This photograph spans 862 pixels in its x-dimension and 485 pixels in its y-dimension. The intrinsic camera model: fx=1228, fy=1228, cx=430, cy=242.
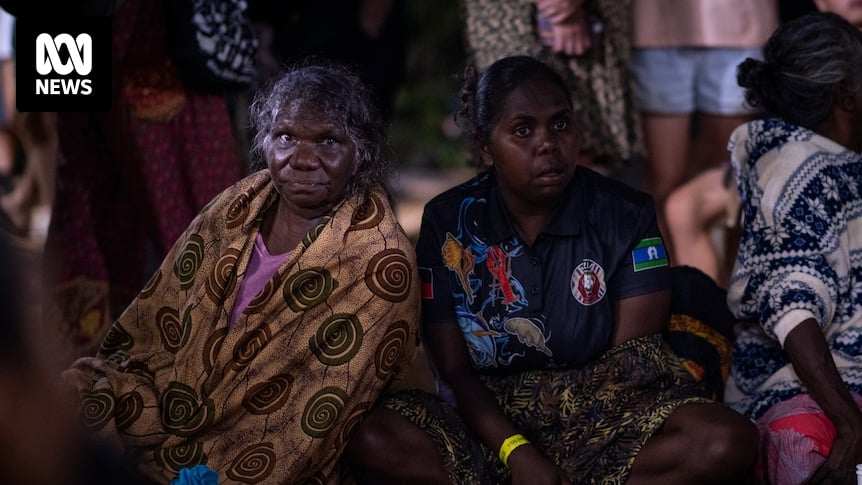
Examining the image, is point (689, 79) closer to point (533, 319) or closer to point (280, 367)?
point (533, 319)

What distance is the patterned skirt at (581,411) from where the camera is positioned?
330 cm

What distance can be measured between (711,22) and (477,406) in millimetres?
2335

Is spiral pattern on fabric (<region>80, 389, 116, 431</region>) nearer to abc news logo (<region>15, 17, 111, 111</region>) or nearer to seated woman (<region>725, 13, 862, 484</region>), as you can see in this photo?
abc news logo (<region>15, 17, 111, 111</region>)

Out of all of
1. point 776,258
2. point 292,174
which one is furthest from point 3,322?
point 776,258

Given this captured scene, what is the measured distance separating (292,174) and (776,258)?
1412mm

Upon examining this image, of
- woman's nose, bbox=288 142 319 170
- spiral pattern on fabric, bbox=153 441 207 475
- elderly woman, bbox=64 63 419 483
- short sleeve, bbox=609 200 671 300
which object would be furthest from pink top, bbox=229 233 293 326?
short sleeve, bbox=609 200 671 300

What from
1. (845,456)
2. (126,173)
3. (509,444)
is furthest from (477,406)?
(126,173)

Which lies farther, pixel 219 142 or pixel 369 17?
pixel 369 17

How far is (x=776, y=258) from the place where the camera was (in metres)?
3.55

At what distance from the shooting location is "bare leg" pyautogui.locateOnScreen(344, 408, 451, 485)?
3311 mm

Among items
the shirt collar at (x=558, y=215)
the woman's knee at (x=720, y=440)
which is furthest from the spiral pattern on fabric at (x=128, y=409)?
the woman's knee at (x=720, y=440)

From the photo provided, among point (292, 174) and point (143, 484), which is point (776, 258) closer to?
point (292, 174)

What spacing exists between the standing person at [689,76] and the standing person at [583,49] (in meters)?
0.23

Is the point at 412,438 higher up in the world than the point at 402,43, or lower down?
lower down
